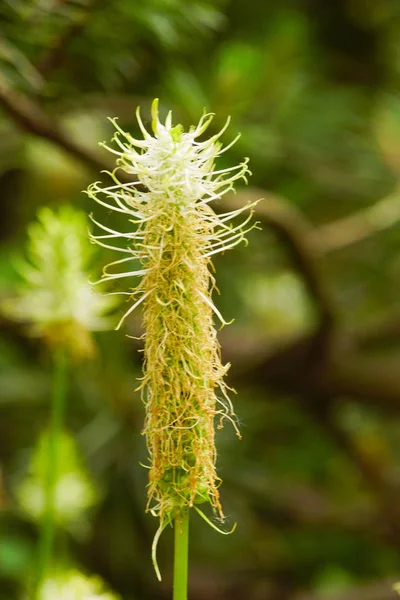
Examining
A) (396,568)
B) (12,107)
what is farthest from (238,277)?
(12,107)

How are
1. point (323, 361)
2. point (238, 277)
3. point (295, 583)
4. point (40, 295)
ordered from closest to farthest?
point (40, 295), point (323, 361), point (238, 277), point (295, 583)

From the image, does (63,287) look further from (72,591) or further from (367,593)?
(367,593)

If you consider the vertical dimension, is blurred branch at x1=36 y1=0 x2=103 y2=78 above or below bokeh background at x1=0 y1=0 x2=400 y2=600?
below

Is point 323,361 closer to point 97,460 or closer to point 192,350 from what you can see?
point 97,460

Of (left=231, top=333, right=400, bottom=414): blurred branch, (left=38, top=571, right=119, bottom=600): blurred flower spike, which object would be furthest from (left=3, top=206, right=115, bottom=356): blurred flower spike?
(left=231, top=333, right=400, bottom=414): blurred branch

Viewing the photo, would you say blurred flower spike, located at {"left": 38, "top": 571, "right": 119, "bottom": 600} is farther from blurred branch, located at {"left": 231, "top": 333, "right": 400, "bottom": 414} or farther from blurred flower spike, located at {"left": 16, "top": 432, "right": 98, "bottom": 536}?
blurred branch, located at {"left": 231, "top": 333, "right": 400, "bottom": 414}

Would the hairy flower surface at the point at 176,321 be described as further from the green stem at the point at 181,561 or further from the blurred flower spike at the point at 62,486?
the blurred flower spike at the point at 62,486

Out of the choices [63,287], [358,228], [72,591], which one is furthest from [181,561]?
[358,228]
